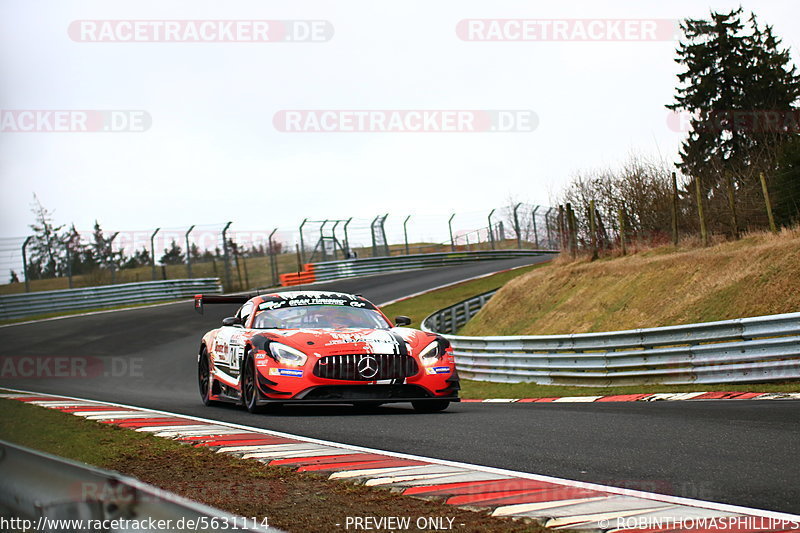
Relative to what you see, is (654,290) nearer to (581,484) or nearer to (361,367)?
(361,367)

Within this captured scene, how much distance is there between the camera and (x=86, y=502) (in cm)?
277

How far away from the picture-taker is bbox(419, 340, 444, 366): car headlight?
9.43 metres

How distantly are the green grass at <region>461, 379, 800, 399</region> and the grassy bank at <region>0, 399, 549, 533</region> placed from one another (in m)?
6.98

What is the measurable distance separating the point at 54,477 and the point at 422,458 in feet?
10.6

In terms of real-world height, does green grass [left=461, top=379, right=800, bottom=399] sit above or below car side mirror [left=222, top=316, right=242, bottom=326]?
below

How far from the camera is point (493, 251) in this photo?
1933 inches

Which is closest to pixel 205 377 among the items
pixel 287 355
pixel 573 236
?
pixel 287 355

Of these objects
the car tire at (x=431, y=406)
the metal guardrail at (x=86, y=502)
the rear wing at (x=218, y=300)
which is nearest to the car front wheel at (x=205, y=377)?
the rear wing at (x=218, y=300)

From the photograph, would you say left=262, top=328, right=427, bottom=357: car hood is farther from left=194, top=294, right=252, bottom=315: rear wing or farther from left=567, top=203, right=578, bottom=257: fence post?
left=567, top=203, right=578, bottom=257: fence post

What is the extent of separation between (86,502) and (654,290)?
17718mm

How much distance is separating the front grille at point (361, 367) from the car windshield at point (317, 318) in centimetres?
110

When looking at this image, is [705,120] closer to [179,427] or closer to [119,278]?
[119,278]

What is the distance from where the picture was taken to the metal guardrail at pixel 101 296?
30875 mm

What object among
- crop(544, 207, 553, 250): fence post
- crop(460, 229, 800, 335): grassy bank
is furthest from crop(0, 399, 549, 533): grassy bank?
crop(544, 207, 553, 250): fence post
